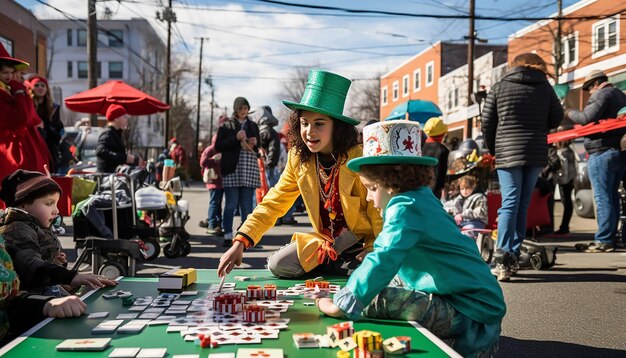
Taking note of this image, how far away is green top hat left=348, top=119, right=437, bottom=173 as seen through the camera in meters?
2.69

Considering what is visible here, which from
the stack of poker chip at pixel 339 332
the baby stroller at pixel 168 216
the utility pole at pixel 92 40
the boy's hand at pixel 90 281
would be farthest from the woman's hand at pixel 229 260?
the utility pole at pixel 92 40

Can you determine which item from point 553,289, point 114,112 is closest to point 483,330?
point 553,289

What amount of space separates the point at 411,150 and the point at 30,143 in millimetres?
3964

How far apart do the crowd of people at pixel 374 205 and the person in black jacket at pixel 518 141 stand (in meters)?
0.01

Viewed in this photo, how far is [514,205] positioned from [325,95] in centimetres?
274

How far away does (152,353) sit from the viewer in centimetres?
209

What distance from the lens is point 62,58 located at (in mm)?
62062

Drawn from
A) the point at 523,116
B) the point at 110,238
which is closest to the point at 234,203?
the point at 110,238

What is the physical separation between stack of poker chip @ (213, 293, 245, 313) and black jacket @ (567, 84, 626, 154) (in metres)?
5.69

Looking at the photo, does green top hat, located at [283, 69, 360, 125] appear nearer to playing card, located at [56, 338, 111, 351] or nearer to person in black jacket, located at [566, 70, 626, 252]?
playing card, located at [56, 338, 111, 351]

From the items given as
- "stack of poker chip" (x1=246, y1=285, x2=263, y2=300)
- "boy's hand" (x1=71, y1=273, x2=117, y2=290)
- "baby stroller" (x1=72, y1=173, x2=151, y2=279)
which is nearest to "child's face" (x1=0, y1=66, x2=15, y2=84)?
"baby stroller" (x1=72, y1=173, x2=151, y2=279)

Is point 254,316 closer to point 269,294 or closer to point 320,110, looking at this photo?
point 269,294

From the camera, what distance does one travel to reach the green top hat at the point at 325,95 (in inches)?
143

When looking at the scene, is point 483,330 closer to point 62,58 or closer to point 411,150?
point 411,150
